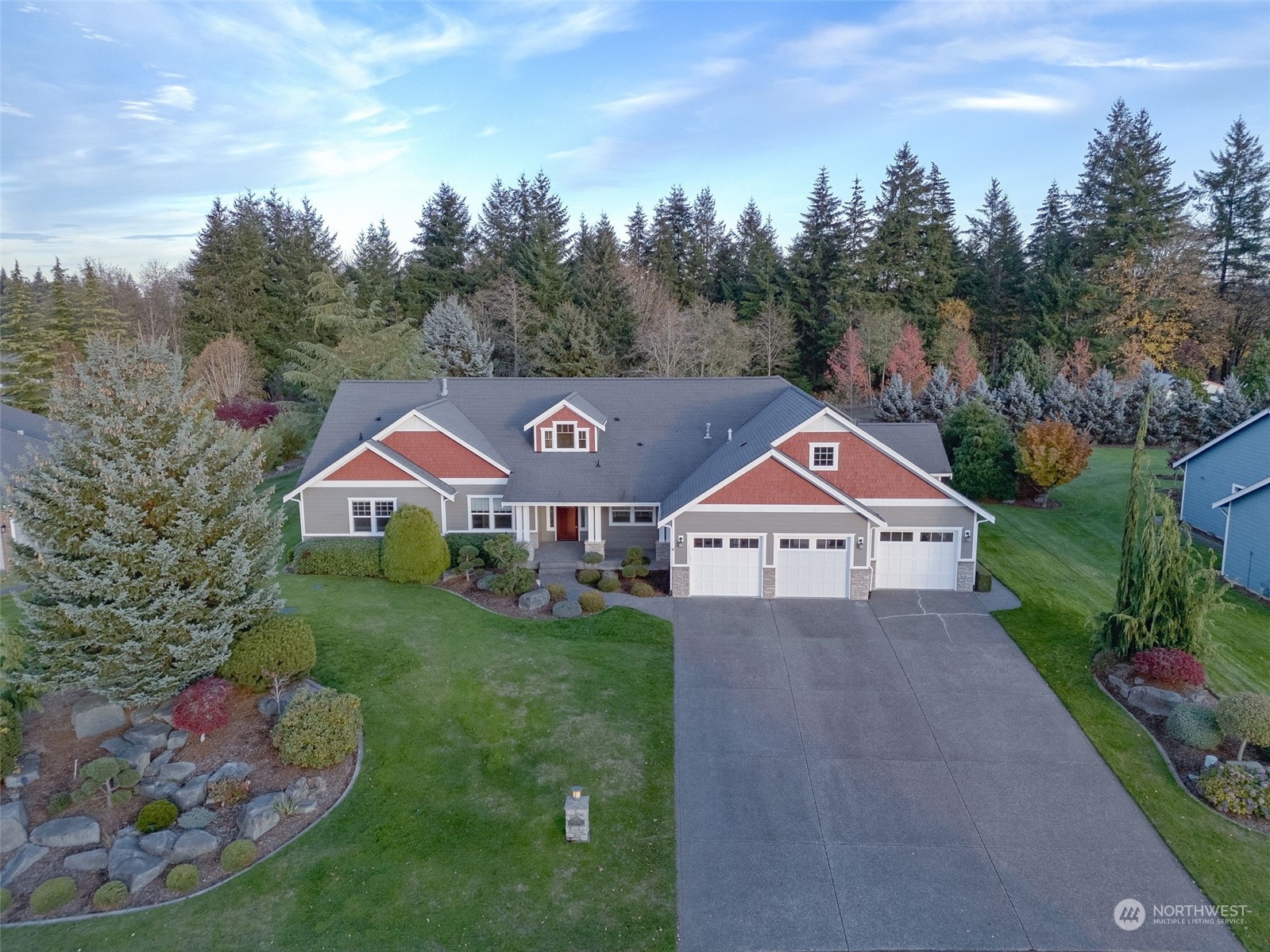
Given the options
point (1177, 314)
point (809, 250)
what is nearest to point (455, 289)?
point (809, 250)

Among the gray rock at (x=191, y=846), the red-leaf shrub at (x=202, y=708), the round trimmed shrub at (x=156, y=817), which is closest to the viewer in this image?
the gray rock at (x=191, y=846)

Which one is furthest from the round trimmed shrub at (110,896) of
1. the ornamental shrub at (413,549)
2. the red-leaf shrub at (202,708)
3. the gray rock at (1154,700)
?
the gray rock at (1154,700)

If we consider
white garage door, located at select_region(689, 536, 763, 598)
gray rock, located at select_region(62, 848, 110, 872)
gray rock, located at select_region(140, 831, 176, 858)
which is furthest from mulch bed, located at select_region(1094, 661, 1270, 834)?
gray rock, located at select_region(62, 848, 110, 872)

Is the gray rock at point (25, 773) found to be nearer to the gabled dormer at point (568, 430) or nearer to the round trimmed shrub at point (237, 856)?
the round trimmed shrub at point (237, 856)

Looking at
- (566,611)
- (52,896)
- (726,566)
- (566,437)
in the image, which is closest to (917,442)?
(726,566)

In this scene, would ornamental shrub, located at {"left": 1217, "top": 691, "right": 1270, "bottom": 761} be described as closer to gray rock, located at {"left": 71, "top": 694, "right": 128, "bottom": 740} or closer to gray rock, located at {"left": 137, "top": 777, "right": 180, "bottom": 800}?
gray rock, located at {"left": 137, "top": 777, "right": 180, "bottom": 800}

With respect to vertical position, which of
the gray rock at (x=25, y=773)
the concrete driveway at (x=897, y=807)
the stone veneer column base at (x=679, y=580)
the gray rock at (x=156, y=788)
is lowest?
the concrete driveway at (x=897, y=807)

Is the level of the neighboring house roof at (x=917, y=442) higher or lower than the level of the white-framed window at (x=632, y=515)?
higher
